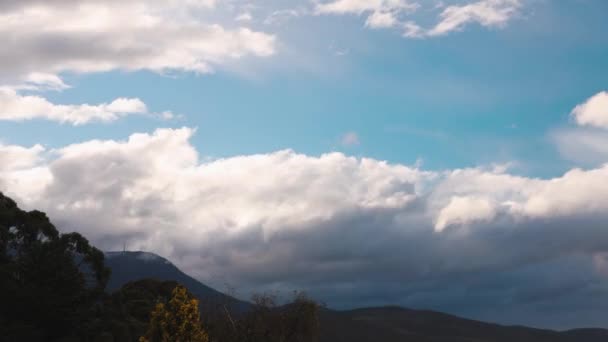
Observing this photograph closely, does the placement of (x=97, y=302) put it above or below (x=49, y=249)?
below

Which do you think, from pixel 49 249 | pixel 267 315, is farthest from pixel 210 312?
pixel 49 249

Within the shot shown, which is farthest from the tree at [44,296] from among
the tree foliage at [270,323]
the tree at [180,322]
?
the tree at [180,322]

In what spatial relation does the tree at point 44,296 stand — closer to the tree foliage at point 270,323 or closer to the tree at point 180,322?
the tree foliage at point 270,323

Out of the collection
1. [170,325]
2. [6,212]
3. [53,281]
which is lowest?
[170,325]

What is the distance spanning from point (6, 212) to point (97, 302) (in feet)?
57.0

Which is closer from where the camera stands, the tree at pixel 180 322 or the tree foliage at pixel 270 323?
the tree at pixel 180 322

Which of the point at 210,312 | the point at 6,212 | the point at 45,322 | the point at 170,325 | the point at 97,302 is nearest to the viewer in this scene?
the point at 170,325

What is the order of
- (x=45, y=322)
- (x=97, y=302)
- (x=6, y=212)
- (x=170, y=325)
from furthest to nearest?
(x=6, y=212) < (x=97, y=302) < (x=45, y=322) < (x=170, y=325)

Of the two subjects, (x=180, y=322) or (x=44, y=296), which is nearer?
(x=180, y=322)

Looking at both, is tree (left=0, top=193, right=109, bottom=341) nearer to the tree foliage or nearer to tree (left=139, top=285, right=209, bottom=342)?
the tree foliage

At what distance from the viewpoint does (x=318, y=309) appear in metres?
75.5

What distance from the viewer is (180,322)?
145 ft

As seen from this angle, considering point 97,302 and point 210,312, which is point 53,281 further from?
point 210,312

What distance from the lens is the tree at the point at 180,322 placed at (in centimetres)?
4403
